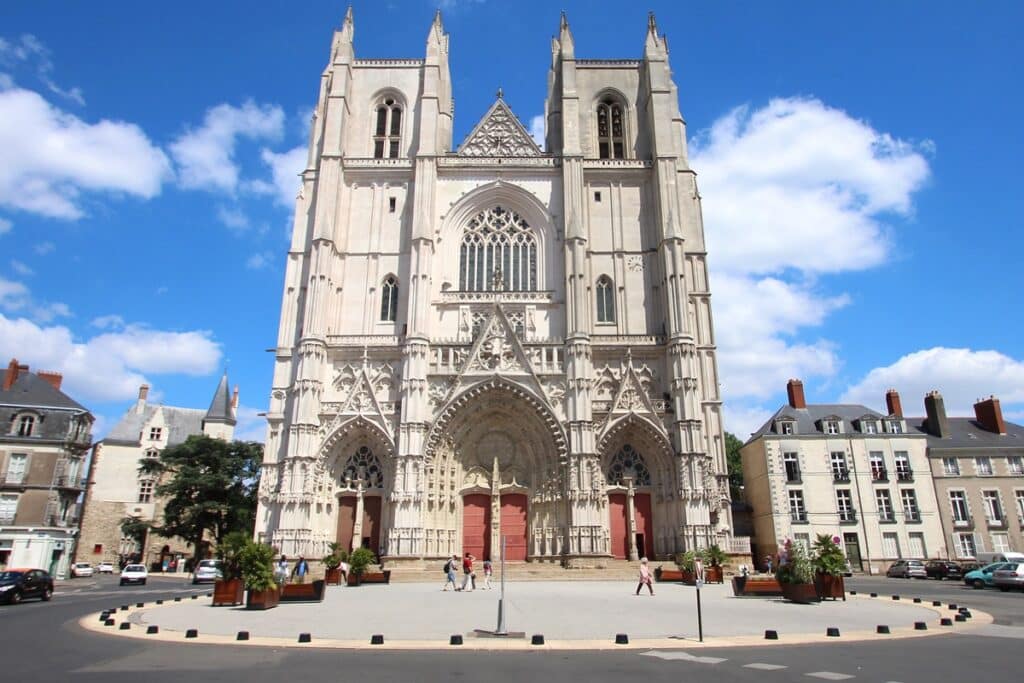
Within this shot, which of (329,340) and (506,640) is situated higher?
(329,340)

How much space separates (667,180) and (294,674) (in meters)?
28.7

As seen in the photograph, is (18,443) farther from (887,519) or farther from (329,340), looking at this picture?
(887,519)

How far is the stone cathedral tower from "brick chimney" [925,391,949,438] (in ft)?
55.1

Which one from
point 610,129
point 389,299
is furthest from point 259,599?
point 610,129

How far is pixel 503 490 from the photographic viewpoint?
27859 mm

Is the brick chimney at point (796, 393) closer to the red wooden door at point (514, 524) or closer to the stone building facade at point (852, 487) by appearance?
the stone building facade at point (852, 487)

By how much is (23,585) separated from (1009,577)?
1198 inches

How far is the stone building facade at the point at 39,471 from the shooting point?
3397cm

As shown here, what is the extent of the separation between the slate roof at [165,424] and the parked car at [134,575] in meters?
21.0

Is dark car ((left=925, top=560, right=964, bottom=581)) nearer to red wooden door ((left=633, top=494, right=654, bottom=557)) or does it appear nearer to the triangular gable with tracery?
red wooden door ((left=633, top=494, right=654, bottom=557))

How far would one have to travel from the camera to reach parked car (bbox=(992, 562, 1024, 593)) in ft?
69.4

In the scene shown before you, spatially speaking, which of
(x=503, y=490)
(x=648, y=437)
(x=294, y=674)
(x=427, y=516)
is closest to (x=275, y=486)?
(x=427, y=516)

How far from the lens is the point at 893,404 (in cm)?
3712

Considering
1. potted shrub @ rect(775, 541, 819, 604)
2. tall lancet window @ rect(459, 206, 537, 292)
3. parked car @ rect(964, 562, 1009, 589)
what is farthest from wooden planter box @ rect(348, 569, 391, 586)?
parked car @ rect(964, 562, 1009, 589)
